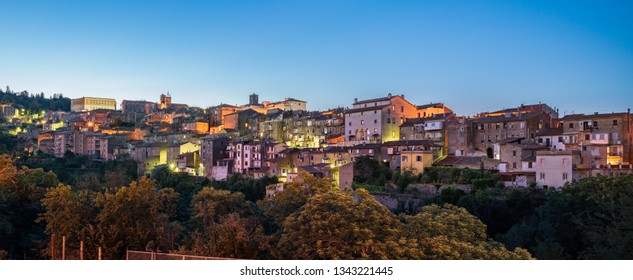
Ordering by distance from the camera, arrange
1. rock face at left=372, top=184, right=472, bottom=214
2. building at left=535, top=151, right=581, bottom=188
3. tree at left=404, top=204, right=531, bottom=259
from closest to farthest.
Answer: tree at left=404, top=204, right=531, bottom=259 < building at left=535, top=151, right=581, bottom=188 < rock face at left=372, top=184, right=472, bottom=214

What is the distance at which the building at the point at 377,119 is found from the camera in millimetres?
33281

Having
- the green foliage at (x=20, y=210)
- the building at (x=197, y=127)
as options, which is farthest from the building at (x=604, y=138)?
the building at (x=197, y=127)

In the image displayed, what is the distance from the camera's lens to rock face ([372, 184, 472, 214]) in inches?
907

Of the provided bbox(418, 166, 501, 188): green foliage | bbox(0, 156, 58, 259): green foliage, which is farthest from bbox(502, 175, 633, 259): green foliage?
bbox(0, 156, 58, 259): green foliage

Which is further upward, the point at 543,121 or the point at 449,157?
the point at 543,121

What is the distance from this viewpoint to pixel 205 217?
20.5m

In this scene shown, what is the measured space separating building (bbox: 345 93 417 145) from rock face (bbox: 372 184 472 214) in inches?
356

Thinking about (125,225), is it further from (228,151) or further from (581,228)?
(228,151)

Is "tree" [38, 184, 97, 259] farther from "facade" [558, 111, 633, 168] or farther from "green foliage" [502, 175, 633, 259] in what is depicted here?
"facade" [558, 111, 633, 168]

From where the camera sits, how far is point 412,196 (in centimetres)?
2359

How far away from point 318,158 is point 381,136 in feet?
15.0

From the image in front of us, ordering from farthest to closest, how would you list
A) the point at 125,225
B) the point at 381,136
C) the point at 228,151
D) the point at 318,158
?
the point at 228,151 → the point at 381,136 → the point at 318,158 → the point at 125,225
